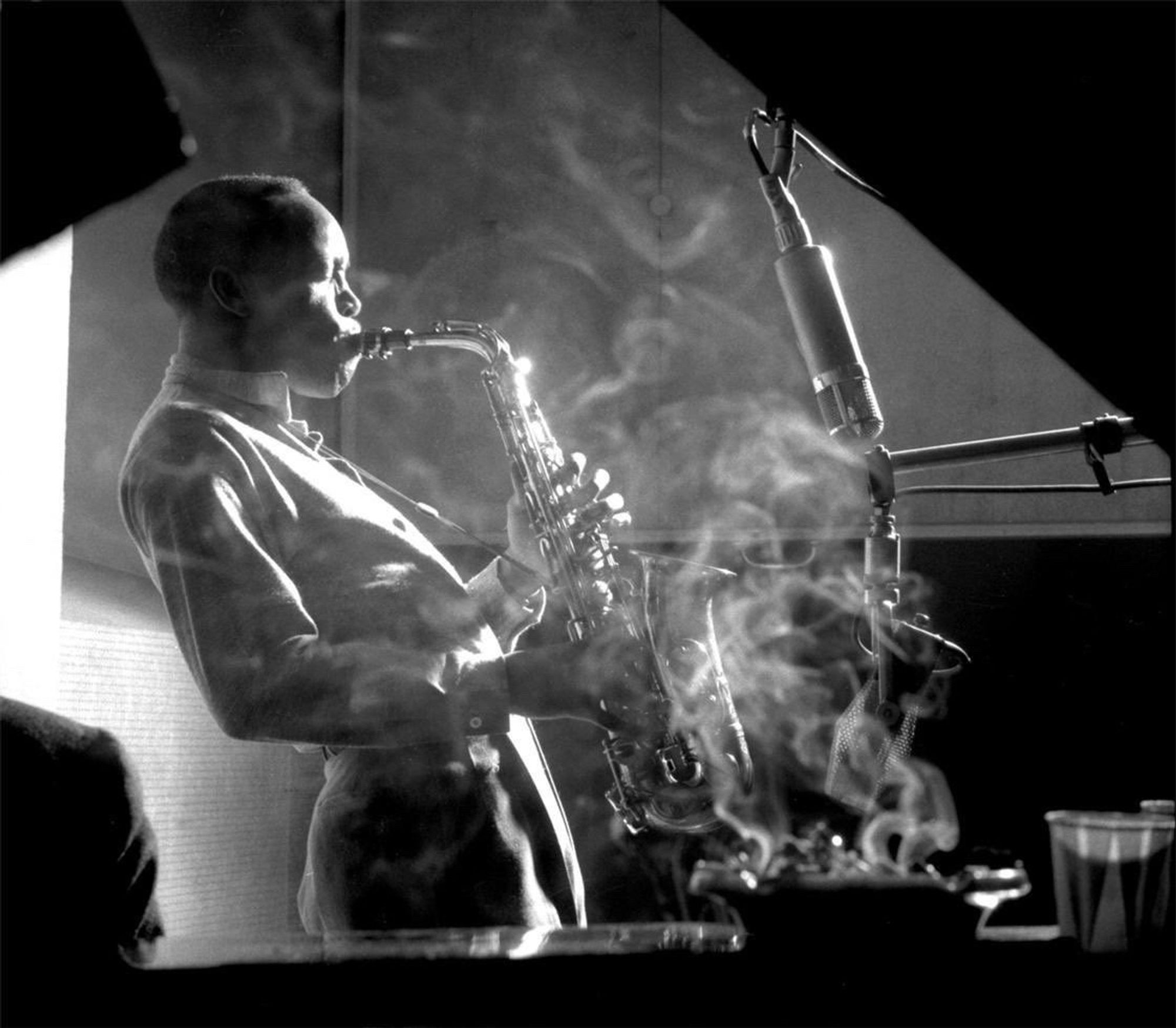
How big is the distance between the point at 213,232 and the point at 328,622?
46 cm

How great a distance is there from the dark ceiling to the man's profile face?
27.8 inches

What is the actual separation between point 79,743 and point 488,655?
526 millimetres

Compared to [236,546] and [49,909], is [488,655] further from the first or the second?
[49,909]

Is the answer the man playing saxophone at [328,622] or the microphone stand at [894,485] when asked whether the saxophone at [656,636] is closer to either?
the man playing saxophone at [328,622]

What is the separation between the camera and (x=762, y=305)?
3.05 m

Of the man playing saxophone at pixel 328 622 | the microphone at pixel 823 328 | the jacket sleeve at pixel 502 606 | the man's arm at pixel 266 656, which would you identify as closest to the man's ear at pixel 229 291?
the man playing saxophone at pixel 328 622

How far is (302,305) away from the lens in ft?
4.85

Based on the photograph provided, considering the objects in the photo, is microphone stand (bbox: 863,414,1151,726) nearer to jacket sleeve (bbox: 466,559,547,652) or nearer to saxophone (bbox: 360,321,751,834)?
saxophone (bbox: 360,321,751,834)

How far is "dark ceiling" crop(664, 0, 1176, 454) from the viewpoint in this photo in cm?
85

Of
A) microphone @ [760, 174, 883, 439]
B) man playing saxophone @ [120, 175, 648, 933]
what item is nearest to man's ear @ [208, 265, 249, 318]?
man playing saxophone @ [120, 175, 648, 933]

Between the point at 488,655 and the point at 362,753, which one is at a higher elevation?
the point at 488,655

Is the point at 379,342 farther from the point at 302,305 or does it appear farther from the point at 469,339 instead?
the point at 469,339

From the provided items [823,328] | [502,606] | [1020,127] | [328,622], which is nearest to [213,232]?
[328,622]

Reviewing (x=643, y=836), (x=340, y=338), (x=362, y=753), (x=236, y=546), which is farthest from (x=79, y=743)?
(x=643, y=836)
